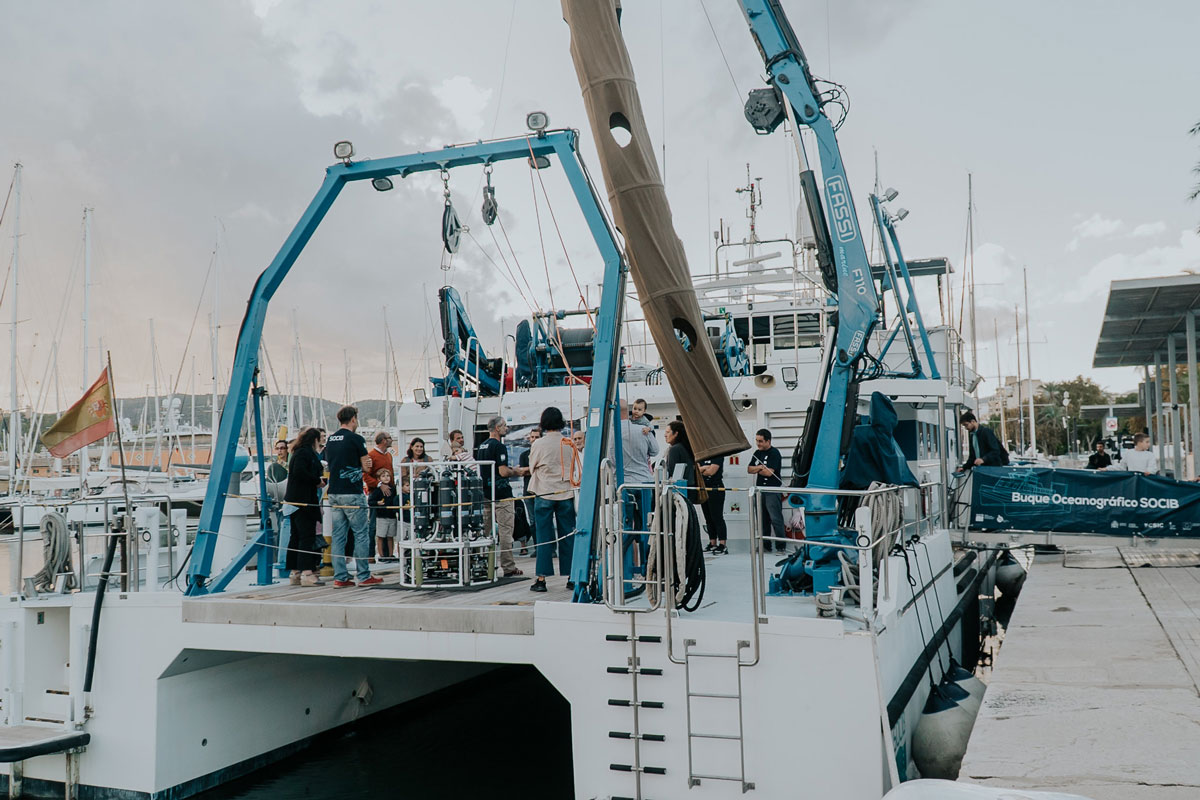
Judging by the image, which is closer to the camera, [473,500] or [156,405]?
[473,500]

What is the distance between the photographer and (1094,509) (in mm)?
14242

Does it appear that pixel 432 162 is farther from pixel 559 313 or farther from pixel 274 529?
pixel 559 313

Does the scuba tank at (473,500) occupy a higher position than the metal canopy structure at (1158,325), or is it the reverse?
the metal canopy structure at (1158,325)

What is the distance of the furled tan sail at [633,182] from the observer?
6992 millimetres

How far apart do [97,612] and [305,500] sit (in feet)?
6.64

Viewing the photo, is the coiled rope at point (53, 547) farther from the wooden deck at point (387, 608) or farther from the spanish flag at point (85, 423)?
the wooden deck at point (387, 608)

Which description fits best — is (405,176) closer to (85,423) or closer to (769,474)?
(85,423)

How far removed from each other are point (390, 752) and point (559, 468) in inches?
166

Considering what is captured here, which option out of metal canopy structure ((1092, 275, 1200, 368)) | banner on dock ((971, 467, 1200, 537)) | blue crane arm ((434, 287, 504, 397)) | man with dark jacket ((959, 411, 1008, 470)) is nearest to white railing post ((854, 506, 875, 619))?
blue crane arm ((434, 287, 504, 397))

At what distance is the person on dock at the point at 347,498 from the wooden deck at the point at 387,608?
38cm

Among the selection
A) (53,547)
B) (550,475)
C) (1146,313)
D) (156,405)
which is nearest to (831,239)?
(550,475)

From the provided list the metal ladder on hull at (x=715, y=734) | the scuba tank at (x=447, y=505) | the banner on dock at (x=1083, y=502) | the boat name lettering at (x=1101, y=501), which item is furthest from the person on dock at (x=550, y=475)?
the boat name lettering at (x=1101, y=501)

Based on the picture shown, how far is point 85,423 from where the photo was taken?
29.3 ft

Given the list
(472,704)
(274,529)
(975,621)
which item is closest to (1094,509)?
(975,621)
